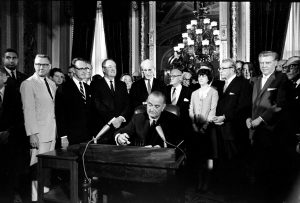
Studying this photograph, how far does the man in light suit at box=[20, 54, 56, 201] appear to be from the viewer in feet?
11.6

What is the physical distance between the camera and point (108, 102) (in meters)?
4.06

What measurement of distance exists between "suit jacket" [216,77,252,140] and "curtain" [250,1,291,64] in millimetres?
4224

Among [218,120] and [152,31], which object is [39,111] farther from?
[152,31]

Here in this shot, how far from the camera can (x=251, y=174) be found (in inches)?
187

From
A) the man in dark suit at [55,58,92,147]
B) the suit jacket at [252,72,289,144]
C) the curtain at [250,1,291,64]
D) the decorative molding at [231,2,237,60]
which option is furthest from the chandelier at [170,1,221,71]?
the man in dark suit at [55,58,92,147]

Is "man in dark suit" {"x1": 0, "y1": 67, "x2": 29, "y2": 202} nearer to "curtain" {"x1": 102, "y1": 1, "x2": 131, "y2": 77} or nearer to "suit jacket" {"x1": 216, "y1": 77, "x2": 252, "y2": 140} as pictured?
"suit jacket" {"x1": 216, "y1": 77, "x2": 252, "y2": 140}

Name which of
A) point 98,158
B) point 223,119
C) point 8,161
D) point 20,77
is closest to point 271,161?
point 223,119

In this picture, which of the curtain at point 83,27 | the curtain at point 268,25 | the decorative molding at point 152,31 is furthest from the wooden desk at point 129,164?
the decorative molding at point 152,31

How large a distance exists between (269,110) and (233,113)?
0.48m

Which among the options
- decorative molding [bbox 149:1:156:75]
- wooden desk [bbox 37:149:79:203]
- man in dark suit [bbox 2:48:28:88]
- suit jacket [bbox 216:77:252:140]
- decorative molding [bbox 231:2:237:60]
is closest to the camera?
wooden desk [bbox 37:149:79:203]

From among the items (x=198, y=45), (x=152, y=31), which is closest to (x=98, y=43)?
(x=152, y=31)

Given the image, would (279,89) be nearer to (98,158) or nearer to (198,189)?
(198,189)

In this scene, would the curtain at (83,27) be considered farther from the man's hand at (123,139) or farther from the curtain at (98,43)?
the man's hand at (123,139)

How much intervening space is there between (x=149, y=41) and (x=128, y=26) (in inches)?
30.4
